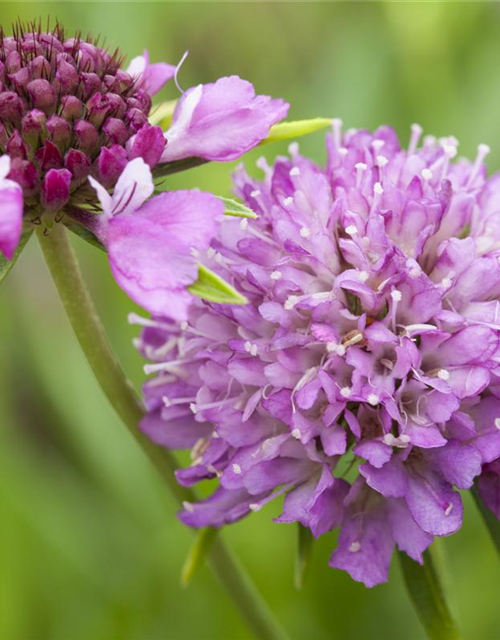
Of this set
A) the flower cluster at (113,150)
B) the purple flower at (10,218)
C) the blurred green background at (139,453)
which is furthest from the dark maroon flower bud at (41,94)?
the blurred green background at (139,453)

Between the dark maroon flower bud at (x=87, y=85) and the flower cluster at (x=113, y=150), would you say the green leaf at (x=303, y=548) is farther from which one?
the dark maroon flower bud at (x=87, y=85)

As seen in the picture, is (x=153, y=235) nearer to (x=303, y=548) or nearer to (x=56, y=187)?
(x=56, y=187)

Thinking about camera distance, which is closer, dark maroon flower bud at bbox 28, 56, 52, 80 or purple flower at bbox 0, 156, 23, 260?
purple flower at bbox 0, 156, 23, 260

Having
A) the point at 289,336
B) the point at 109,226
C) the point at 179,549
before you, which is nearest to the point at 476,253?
the point at 289,336

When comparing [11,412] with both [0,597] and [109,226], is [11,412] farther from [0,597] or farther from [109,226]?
[109,226]

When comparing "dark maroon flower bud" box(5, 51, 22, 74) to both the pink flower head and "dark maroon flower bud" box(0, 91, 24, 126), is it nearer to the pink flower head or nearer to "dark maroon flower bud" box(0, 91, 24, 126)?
"dark maroon flower bud" box(0, 91, 24, 126)

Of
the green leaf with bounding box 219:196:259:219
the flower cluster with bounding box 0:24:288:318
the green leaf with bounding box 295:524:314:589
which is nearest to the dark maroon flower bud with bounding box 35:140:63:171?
the flower cluster with bounding box 0:24:288:318
